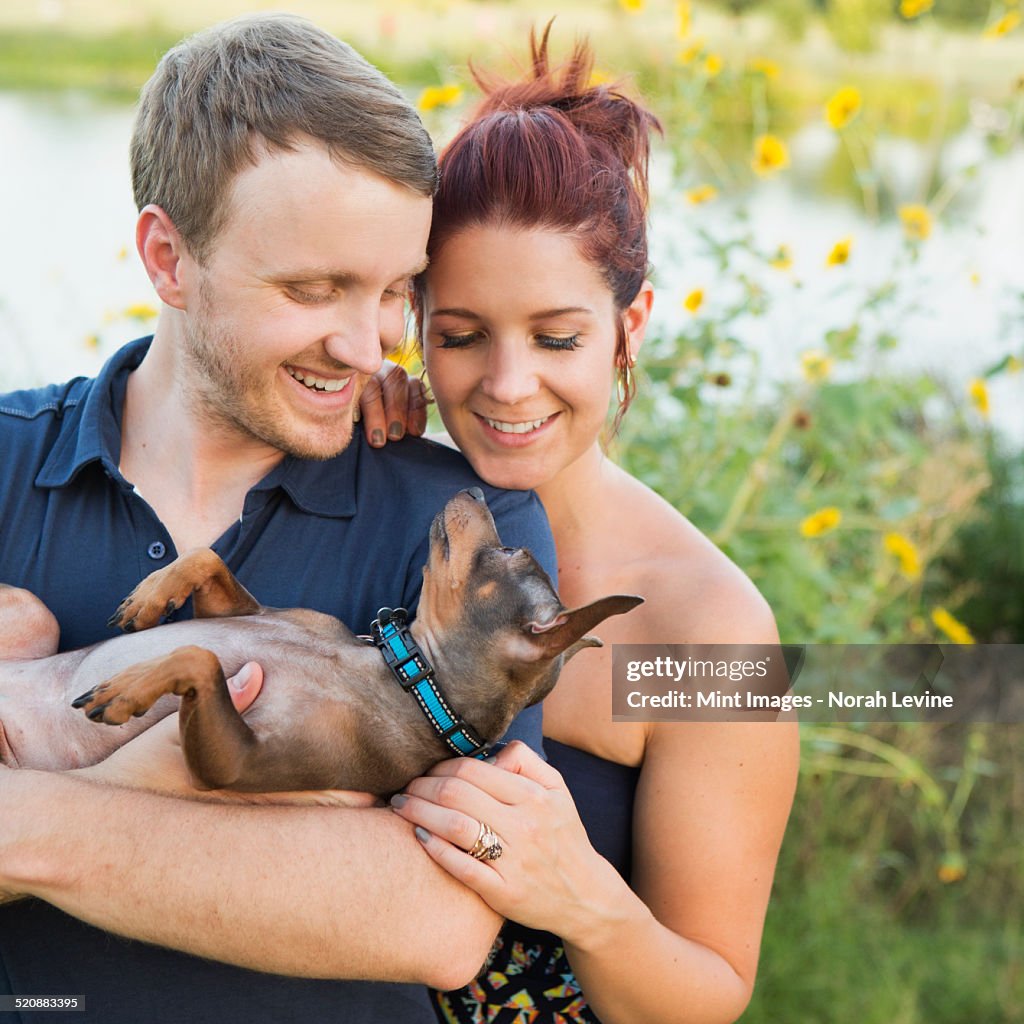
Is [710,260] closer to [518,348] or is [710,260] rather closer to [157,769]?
[518,348]

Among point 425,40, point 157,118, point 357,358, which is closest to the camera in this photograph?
point 357,358

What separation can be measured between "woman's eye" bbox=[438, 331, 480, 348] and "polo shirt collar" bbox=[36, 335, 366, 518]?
0.29 meters

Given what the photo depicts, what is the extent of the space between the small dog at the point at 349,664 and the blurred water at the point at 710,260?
7.45 feet

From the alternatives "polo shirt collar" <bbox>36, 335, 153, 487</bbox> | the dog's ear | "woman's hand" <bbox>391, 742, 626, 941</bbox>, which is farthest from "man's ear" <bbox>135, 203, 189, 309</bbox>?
"woman's hand" <bbox>391, 742, 626, 941</bbox>

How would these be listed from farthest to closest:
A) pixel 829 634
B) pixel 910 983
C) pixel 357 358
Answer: pixel 910 983 < pixel 829 634 < pixel 357 358

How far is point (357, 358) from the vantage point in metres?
2.48

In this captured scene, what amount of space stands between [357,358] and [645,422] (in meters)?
2.24

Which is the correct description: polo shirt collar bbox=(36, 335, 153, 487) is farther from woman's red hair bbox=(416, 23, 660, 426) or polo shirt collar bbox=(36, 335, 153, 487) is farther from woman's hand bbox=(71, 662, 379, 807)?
woman's red hair bbox=(416, 23, 660, 426)

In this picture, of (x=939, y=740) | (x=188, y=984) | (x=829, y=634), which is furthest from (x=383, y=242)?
(x=939, y=740)

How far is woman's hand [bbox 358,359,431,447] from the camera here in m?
2.77

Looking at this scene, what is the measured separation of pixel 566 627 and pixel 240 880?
76cm

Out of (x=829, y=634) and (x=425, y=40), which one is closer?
(x=829, y=634)

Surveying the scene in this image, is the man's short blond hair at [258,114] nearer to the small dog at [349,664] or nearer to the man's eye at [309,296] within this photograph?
the man's eye at [309,296]

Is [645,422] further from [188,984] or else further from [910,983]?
[188,984]
